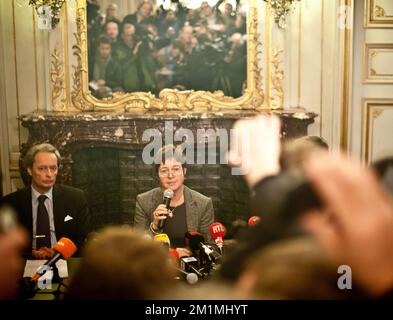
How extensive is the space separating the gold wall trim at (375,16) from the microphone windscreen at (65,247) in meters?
1.24

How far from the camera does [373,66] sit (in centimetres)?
191

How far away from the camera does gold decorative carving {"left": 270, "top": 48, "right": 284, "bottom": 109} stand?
2.09m

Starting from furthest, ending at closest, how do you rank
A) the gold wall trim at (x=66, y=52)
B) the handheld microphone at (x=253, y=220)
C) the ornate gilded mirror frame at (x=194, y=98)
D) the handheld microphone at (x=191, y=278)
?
the ornate gilded mirror frame at (x=194, y=98) < the gold wall trim at (x=66, y=52) < the handheld microphone at (x=191, y=278) < the handheld microphone at (x=253, y=220)

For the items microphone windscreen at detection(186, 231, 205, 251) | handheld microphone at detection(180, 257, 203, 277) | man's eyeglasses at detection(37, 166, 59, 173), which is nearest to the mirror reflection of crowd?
man's eyeglasses at detection(37, 166, 59, 173)

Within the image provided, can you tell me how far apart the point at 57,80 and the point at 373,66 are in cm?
110

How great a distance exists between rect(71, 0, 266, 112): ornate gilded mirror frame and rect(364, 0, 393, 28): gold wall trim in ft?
1.37

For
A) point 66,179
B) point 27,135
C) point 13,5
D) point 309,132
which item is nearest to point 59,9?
point 13,5

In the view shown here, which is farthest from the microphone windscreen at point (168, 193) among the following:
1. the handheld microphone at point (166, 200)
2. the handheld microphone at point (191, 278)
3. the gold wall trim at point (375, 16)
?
the gold wall trim at point (375, 16)

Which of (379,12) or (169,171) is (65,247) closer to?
(169,171)

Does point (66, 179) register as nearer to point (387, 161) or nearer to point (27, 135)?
point (27, 135)

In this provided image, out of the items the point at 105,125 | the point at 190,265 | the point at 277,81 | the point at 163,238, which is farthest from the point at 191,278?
the point at 277,81

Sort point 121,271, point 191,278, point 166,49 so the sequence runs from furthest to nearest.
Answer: point 166,49, point 191,278, point 121,271

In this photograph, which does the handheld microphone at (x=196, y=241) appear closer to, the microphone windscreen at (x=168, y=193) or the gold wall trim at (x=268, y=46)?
the microphone windscreen at (x=168, y=193)

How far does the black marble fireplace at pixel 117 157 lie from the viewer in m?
1.95
